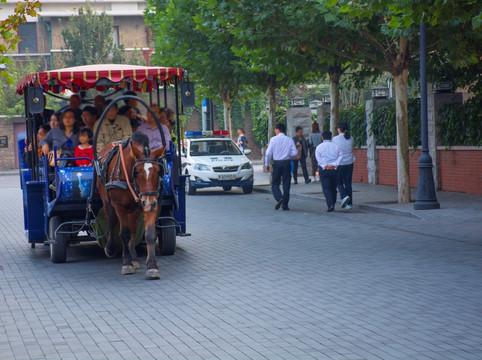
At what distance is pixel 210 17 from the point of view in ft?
78.7

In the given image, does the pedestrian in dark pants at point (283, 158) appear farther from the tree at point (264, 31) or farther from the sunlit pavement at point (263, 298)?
the sunlit pavement at point (263, 298)

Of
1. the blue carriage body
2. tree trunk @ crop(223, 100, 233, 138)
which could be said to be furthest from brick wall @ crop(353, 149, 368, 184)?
the blue carriage body

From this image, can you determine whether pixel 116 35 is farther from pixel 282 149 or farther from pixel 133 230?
pixel 133 230

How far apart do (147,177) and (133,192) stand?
424 millimetres

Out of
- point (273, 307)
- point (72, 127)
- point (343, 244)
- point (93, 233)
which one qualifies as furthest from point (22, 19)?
point (273, 307)

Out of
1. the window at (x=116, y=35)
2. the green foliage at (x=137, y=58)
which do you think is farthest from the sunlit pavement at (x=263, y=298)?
the window at (x=116, y=35)

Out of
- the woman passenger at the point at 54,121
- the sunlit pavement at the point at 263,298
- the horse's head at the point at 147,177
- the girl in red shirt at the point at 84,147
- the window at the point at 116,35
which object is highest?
the window at the point at 116,35

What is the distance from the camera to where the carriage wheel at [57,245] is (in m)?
12.1

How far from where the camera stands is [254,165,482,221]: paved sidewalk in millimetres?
17023

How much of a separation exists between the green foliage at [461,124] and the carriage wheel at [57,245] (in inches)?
470

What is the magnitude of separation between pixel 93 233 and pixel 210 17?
13.1 metres

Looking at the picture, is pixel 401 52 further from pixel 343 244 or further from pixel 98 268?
pixel 98 268

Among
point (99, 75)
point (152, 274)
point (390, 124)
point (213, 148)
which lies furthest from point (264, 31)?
point (152, 274)

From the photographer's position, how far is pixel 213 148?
26953 millimetres
